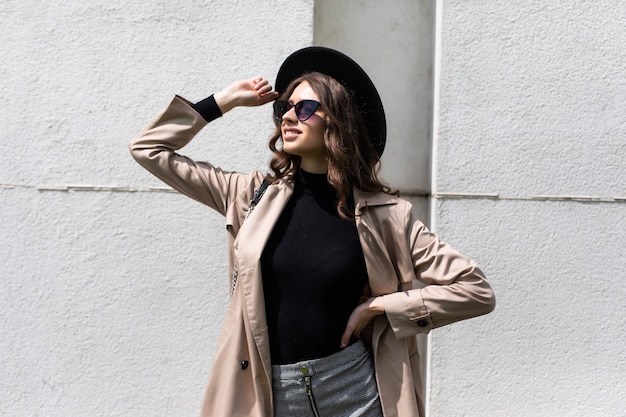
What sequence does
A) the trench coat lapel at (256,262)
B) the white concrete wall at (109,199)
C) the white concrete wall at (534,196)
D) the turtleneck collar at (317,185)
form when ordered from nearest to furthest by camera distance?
the trench coat lapel at (256,262) → the turtleneck collar at (317,185) → the white concrete wall at (109,199) → the white concrete wall at (534,196)

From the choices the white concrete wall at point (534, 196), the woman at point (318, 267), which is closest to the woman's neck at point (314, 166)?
the woman at point (318, 267)

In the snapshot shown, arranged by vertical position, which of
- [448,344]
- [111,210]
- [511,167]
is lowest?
[448,344]

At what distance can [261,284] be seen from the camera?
2373 mm

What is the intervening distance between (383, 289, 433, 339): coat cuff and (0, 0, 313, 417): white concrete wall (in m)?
1.58

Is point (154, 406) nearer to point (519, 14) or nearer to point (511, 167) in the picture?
point (511, 167)

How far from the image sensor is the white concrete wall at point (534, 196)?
4027 mm

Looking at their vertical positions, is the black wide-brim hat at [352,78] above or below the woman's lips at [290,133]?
above

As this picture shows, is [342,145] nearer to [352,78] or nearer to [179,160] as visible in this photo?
[352,78]

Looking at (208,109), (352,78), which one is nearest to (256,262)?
(208,109)

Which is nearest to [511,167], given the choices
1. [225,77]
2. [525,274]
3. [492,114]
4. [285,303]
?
[492,114]

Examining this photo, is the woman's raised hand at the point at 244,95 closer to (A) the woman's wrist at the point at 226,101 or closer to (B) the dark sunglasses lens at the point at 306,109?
(A) the woman's wrist at the point at 226,101

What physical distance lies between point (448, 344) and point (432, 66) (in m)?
1.66

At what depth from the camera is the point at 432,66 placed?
14.0 ft

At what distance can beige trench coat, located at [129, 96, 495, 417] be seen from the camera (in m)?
2.40
